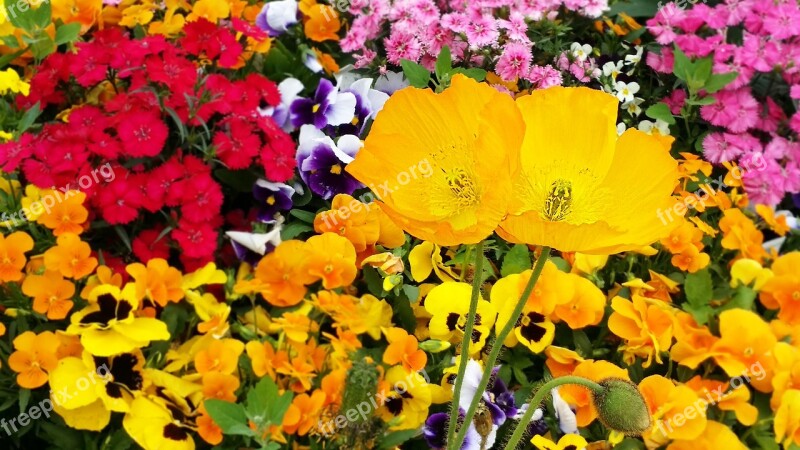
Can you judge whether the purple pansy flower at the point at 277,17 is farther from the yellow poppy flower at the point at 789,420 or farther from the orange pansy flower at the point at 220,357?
the yellow poppy flower at the point at 789,420

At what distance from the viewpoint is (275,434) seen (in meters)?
1.15

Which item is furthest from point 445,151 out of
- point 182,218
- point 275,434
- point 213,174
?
point 213,174

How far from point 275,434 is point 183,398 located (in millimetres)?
239

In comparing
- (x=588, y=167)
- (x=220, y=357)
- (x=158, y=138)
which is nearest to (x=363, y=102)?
(x=158, y=138)

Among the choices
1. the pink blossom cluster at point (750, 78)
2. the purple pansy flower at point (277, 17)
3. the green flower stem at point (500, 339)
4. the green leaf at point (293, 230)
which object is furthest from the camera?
the purple pansy flower at point (277, 17)

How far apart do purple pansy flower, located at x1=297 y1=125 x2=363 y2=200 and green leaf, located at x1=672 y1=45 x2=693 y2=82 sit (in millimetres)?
746

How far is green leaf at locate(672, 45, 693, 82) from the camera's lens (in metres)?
1.75

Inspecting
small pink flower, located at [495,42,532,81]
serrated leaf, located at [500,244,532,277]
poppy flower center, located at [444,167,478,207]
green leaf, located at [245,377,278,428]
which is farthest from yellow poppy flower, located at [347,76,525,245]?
small pink flower, located at [495,42,532,81]

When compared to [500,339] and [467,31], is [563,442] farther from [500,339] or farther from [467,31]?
[467,31]

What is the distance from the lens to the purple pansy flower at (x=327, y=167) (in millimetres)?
1589

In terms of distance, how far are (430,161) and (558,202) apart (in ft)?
0.43

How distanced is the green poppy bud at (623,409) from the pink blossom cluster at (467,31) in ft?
3.61

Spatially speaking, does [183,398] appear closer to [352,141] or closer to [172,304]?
[172,304]

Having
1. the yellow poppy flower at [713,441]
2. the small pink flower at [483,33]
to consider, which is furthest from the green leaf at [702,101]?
the yellow poppy flower at [713,441]
